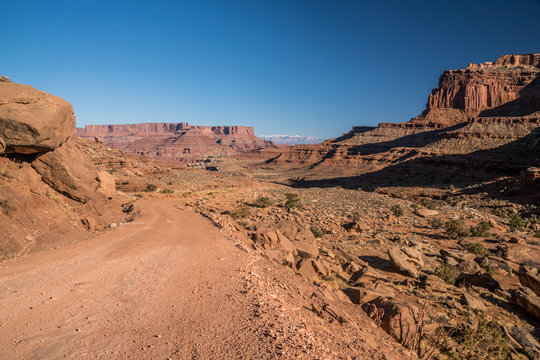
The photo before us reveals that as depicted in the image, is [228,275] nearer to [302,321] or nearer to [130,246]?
[302,321]

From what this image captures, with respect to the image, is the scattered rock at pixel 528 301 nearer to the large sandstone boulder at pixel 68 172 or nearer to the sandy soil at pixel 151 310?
the sandy soil at pixel 151 310

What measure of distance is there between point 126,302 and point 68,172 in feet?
26.4

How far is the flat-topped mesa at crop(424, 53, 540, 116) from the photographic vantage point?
289 feet

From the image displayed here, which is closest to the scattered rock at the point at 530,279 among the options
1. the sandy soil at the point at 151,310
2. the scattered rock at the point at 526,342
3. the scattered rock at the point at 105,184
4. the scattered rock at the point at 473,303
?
the scattered rock at the point at 473,303

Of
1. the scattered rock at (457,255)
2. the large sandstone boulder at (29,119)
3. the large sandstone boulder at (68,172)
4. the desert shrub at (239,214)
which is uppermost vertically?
the large sandstone boulder at (29,119)

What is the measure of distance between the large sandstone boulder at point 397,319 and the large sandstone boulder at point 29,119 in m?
10.4

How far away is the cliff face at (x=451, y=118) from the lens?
2852 inches

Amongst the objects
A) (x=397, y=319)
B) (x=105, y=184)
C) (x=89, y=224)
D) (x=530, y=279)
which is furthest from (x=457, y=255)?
(x=105, y=184)

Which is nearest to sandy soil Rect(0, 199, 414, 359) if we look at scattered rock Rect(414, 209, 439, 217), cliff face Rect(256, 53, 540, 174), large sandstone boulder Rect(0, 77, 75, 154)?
large sandstone boulder Rect(0, 77, 75, 154)

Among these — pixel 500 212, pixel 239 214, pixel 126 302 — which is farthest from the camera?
pixel 500 212

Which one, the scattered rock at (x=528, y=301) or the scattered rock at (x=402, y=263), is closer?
the scattered rock at (x=528, y=301)

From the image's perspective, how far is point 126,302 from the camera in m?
4.75

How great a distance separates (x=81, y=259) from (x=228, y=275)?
385cm

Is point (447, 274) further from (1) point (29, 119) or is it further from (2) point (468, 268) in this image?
(1) point (29, 119)
